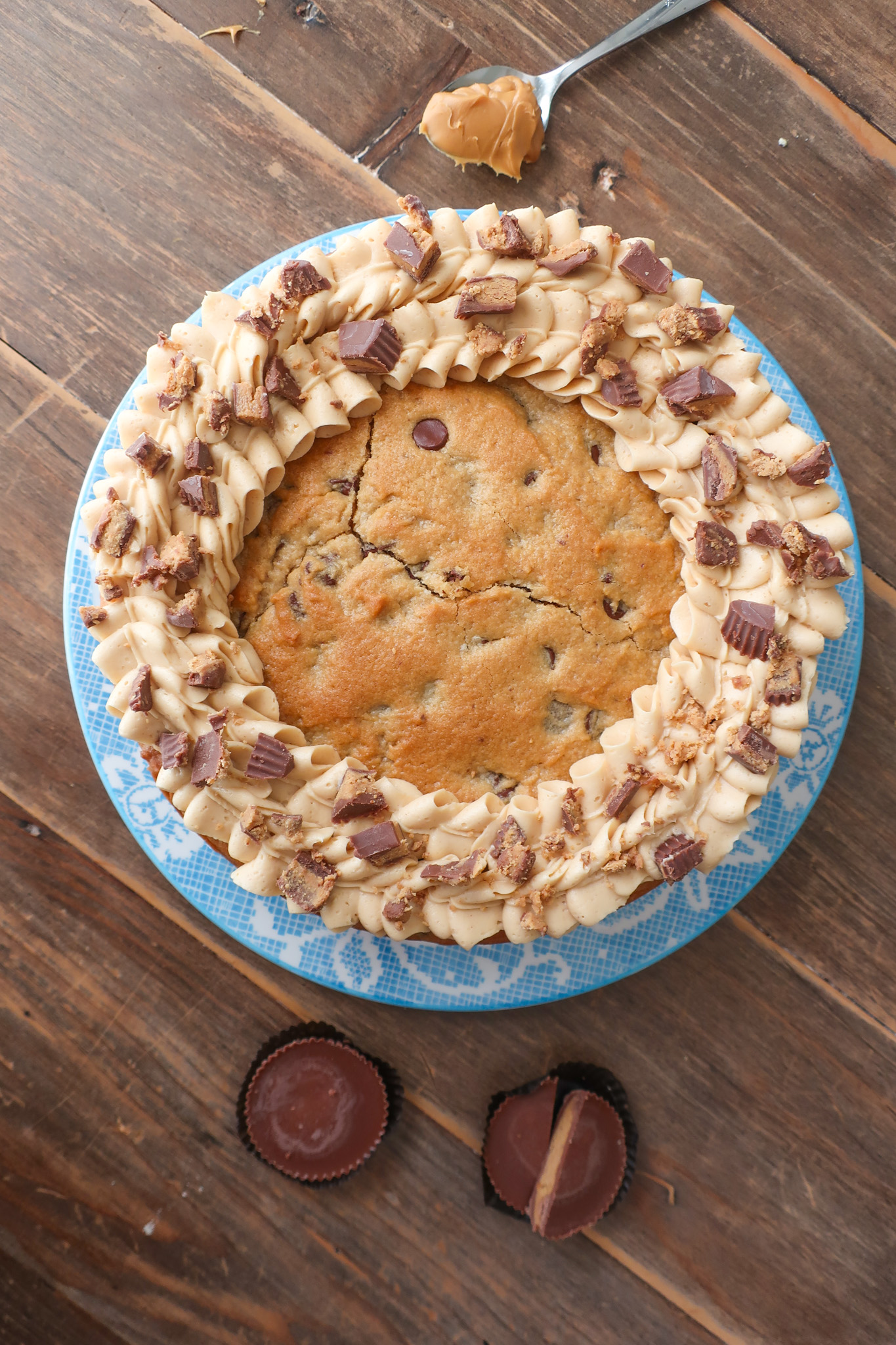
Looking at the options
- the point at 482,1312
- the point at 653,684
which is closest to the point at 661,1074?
the point at 482,1312

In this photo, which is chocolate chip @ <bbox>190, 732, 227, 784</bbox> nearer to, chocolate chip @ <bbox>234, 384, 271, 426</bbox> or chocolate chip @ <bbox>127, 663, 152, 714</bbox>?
chocolate chip @ <bbox>127, 663, 152, 714</bbox>

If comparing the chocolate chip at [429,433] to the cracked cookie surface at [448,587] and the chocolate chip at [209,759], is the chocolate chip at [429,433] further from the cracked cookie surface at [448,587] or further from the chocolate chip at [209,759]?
the chocolate chip at [209,759]

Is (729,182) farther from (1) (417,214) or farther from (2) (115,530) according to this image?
(2) (115,530)

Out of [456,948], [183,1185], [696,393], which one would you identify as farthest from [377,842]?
[183,1185]

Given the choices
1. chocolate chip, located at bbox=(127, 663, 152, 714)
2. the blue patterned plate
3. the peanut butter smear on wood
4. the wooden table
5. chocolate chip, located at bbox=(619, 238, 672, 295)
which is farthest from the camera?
the wooden table

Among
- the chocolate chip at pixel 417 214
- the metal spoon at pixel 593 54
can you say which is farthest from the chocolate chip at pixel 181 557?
the metal spoon at pixel 593 54

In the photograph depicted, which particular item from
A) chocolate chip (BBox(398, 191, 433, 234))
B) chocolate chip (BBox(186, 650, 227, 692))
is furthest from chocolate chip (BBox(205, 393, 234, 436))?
chocolate chip (BBox(398, 191, 433, 234))

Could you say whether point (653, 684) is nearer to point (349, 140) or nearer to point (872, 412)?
point (872, 412)
